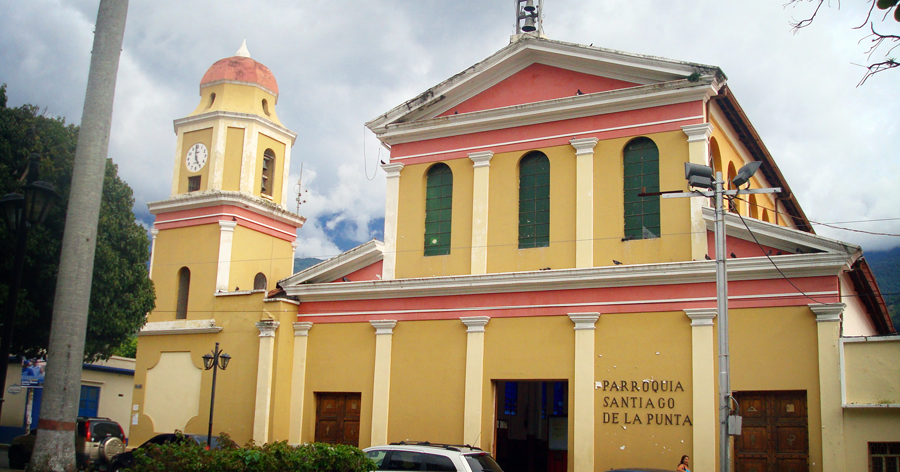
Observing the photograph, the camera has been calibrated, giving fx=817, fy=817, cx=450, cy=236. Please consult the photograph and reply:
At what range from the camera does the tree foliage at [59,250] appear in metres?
14.7

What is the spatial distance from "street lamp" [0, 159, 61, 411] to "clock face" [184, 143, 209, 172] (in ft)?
49.4

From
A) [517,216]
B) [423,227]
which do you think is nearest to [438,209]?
[423,227]

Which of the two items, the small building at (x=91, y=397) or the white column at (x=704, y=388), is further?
the small building at (x=91, y=397)

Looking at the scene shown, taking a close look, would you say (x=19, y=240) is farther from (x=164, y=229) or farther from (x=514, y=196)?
(x=164, y=229)

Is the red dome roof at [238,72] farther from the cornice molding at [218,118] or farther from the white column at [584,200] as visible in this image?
the white column at [584,200]

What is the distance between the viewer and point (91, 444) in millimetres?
18922

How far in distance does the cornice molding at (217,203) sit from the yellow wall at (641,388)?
1244 centimetres

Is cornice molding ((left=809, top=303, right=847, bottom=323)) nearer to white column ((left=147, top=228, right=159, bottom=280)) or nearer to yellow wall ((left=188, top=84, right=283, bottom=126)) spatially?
yellow wall ((left=188, top=84, right=283, bottom=126))

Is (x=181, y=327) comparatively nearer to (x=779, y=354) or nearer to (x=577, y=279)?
(x=577, y=279)

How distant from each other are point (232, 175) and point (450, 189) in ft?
27.1

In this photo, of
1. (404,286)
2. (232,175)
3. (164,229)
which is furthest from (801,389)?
(164,229)

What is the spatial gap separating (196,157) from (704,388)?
17081 millimetres

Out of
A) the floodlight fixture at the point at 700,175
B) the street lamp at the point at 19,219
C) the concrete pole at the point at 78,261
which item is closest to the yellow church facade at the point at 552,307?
the floodlight fixture at the point at 700,175

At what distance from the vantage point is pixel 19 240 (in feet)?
34.4
